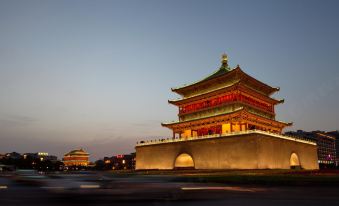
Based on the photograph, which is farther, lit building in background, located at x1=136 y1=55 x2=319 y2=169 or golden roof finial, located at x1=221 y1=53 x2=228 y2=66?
golden roof finial, located at x1=221 y1=53 x2=228 y2=66

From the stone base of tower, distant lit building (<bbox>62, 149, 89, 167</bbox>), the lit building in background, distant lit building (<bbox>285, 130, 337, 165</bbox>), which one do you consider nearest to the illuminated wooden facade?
the lit building in background

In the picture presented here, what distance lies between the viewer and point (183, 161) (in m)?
49.9

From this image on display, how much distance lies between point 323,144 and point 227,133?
365 feet

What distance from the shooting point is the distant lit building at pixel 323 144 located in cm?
13250

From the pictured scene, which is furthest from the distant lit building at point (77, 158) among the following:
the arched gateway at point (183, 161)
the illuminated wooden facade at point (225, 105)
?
the arched gateway at point (183, 161)

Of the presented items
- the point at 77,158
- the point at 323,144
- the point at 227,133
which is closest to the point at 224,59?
the point at 227,133

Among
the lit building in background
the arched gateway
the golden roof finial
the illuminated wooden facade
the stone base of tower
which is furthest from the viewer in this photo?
the golden roof finial

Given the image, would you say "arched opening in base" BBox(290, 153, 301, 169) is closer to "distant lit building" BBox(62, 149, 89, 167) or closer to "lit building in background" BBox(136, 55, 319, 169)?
"lit building in background" BBox(136, 55, 319, 169)

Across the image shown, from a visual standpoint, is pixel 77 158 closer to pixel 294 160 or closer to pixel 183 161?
pixel 183 161

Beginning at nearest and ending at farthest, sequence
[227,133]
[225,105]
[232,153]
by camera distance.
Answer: [232,153], [227,133], [225,105]

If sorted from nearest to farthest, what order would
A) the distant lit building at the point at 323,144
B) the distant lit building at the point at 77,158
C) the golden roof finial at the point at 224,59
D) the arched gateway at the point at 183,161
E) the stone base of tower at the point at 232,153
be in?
the stone base of tower at the point at 232,153 → the arched gateway at the point at 183,161 → the golden roof finial at the point at 224,59 → the distant lit building at the point at 323,144 → the distant lit building at the point at 77,158

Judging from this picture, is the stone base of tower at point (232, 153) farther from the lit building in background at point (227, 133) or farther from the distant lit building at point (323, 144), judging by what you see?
the distant lit building at point (323, 144)

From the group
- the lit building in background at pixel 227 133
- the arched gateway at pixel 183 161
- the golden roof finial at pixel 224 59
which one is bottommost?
the arched gateway at pixel 183 161

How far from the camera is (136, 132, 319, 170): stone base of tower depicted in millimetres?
40281
